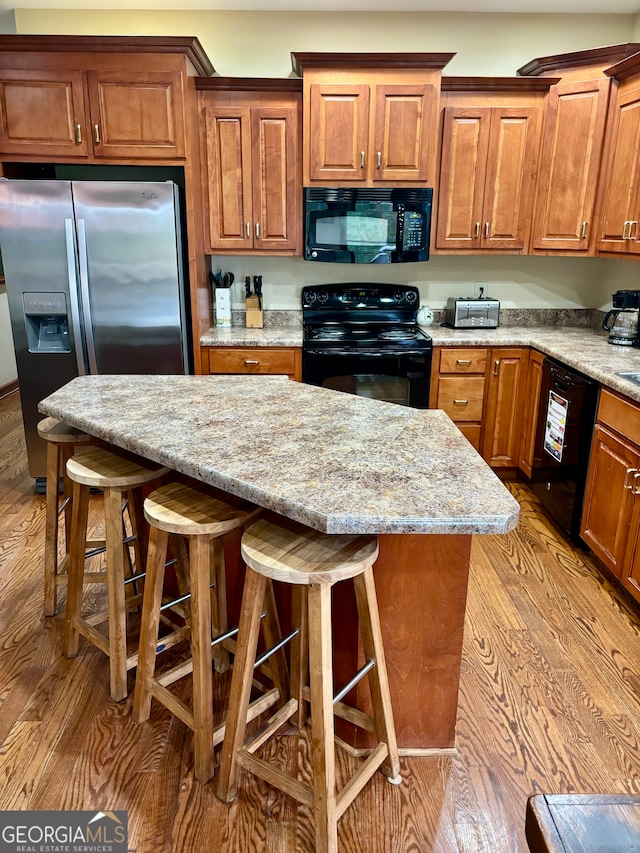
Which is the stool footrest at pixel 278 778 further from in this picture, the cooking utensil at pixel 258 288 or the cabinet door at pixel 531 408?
the cooking utensil at pixel 258 288

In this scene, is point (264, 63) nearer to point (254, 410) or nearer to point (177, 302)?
point (177, 302)

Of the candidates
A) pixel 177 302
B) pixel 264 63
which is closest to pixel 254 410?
pixel 177 302

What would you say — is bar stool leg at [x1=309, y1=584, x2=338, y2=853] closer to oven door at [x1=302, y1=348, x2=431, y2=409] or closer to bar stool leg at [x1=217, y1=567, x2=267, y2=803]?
bar stool leg at [x1=217, y1=567, x2=267, y2=803]

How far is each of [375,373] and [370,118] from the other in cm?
143

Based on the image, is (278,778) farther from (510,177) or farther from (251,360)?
(510,177)

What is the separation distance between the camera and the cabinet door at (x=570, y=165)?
3.35 metres

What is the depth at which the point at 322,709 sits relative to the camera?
135 cm

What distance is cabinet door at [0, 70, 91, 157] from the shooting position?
3.14 meters

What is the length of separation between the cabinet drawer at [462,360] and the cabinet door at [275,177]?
1.14 metres

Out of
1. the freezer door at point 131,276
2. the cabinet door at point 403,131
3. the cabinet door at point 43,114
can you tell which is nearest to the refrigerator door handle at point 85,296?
the freezer door at point 131,276

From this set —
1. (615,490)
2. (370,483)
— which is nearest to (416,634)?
(370,483)

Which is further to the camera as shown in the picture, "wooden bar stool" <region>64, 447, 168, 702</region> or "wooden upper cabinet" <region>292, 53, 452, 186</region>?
"wooden upper cabinet" <region>292, 53, 452, 186</region>

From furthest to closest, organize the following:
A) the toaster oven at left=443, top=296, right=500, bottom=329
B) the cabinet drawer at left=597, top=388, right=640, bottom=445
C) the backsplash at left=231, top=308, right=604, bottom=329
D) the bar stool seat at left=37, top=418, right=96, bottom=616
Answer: the backsplash at left=231, top=308, right=604, bottom=329
the toaster oven at left=443, top=296, right=500, bottom=329
the cabinet drawer at left=597, top=388, right=640, bottom=445
the bar stool seat at left=37, top=418, right=96, bottom=616

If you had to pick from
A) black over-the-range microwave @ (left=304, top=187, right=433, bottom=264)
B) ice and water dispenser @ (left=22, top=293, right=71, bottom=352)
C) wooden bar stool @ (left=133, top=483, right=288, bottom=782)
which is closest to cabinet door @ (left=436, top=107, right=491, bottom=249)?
black over-the-range microwave @ (left=304, top=187, right=433, bottom=264)
